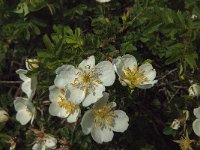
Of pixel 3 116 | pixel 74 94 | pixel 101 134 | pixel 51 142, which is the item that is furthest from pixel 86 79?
pixel 3 116

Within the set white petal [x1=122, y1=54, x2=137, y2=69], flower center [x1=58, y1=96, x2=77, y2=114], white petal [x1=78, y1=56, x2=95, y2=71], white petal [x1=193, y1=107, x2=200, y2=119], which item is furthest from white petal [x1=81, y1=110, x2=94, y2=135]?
white petal [x1=193, y1=107, x2=200, y2=119]

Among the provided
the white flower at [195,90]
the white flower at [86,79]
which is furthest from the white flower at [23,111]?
the white flower at [195,90]

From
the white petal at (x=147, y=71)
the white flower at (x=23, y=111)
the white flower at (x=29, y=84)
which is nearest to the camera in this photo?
the white petal at (x=147, y=71)

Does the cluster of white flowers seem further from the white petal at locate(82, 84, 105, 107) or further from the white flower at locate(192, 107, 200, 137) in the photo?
the white flower at locate(192, 107, 200, 137)

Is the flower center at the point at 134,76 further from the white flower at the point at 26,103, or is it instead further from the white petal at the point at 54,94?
the white flower at the point at 26,103

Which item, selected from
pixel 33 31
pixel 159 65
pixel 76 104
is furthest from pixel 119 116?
pixel 33 31

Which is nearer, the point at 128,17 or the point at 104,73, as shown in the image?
the point at 104,73

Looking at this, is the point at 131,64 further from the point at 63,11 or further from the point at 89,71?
the point at 63,11
